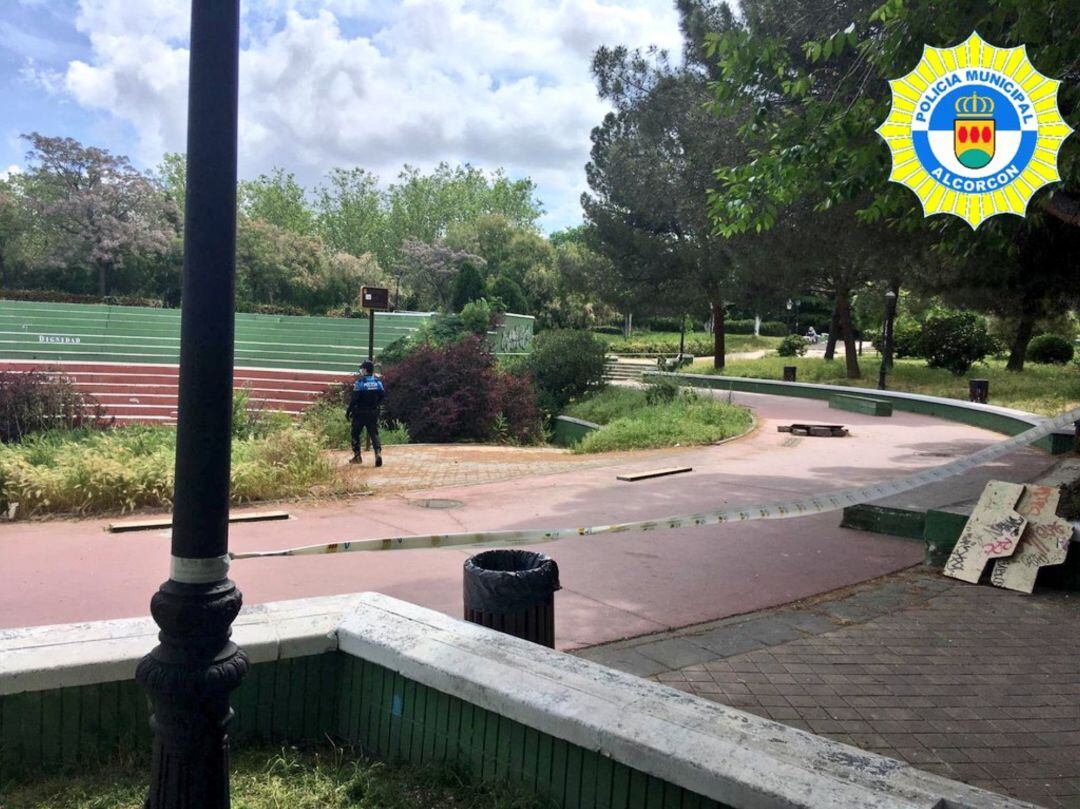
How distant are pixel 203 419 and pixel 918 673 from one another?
410 centimetres

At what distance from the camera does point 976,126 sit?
7.99 metres

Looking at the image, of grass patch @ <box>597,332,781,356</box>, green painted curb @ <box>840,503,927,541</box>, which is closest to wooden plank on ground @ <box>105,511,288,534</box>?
green painted curb @ <box>840,503,927,541</box>

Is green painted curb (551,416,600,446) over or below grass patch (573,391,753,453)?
below

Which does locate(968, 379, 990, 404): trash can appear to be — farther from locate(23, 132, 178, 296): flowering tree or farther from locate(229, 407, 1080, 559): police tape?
locate(23, 132, 178, 296): flowering tree

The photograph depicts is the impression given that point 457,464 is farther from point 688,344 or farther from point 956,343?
point 688,344

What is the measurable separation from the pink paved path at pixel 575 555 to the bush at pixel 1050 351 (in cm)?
2504

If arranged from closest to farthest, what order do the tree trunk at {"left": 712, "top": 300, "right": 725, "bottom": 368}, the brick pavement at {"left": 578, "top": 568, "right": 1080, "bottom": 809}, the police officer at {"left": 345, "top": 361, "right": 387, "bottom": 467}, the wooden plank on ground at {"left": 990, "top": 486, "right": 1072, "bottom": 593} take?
1. the brick pavement at {"left": 578, "top": 568, "right": 1080, "bottom": 809}
2. the wooden plank on ground at {"left": 990, "top": 486, "right": 1072, "bottom": 593}
3. the police officer at {"left": 345, "top": 361, "right": 387, "bottom": 467}
4. the tree trunk at {"left": 712, "top": 300, "right": 725, "bottom": 368}

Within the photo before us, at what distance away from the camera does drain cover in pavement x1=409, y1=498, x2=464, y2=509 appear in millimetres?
9320

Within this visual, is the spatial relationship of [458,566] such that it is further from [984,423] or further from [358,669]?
[984,423]

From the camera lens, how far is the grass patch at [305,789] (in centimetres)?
297

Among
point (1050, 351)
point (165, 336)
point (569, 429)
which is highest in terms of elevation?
point (1050, 351)

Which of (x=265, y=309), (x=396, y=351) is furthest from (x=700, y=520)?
(x=265, y=309)

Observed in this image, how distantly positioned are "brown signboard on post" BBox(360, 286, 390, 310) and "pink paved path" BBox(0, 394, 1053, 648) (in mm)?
5690

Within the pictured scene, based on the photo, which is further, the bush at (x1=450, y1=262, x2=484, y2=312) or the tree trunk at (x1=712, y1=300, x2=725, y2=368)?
the bush at (x1=450, y1=262, x2=484, y2=312)
